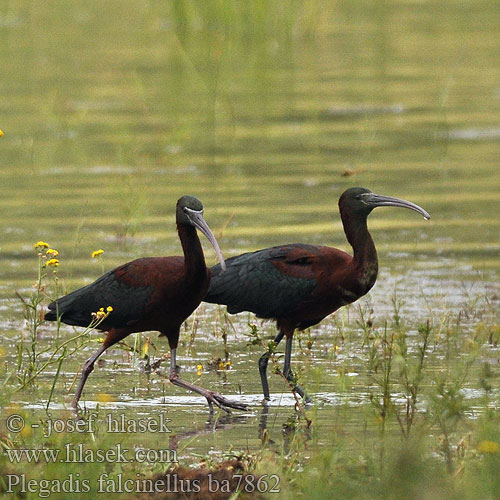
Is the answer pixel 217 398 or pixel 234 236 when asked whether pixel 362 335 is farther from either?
pixel 234 236

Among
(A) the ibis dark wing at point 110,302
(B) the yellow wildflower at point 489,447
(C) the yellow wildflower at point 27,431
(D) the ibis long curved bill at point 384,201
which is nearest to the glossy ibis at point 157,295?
(A) the ibis dark wing at point 110,302

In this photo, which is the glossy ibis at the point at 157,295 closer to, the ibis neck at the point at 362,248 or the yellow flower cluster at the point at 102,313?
the yellow flower cluster at the point at 102,313

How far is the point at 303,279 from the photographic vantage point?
8.50 metres

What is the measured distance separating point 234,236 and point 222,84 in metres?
7.55

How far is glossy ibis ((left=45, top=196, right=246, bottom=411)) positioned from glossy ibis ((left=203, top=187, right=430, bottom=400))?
524 mm

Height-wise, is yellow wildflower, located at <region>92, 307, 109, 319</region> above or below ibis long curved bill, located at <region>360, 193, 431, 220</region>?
below

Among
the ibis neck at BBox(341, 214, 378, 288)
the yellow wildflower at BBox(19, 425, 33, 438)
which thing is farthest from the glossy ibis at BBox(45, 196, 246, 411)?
the yellow wildflower at BBox(19, 425, 33, 438)

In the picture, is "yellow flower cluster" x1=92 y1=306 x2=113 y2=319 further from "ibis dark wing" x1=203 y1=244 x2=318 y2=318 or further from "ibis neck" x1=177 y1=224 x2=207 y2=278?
"ibis dark wing" x1=203 y1=244 x2=318 y2=318

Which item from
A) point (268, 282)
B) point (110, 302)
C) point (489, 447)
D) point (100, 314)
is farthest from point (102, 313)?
point (489, 447)

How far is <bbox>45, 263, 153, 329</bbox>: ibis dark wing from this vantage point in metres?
8.15

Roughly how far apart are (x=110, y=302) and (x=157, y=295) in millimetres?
336

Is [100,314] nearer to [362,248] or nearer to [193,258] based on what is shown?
[193,258]

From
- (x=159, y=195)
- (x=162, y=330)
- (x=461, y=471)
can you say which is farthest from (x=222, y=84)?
(x=461, y=471)

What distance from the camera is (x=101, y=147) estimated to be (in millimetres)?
15867
